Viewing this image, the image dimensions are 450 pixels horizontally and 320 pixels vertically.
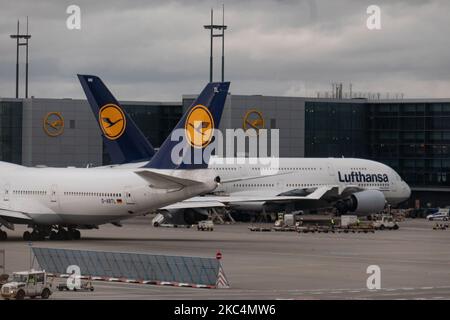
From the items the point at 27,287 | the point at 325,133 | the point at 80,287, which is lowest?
the point at 80,287

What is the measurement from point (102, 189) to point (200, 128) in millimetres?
8599

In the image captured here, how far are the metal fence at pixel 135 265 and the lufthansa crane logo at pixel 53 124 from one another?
102124 millimetres

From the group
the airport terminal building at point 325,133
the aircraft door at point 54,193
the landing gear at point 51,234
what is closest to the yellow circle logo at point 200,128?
the aircraft door at point 54,193

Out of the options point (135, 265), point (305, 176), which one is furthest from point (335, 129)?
A: point (135, 265)

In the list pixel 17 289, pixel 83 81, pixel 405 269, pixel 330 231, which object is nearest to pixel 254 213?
pixel 330 231

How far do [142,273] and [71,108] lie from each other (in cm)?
10942

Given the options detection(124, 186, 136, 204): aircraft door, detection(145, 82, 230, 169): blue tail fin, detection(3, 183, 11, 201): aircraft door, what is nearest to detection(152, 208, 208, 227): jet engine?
detection(3, 183, 11, 201): aircraft door

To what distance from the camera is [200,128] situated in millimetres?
80000

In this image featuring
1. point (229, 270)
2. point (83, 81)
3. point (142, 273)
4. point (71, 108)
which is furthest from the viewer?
point (71, 108)

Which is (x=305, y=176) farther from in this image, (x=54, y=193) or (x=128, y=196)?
(x=128, y=196)

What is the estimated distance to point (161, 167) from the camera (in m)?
81.6

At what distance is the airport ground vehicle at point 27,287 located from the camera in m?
47.2
